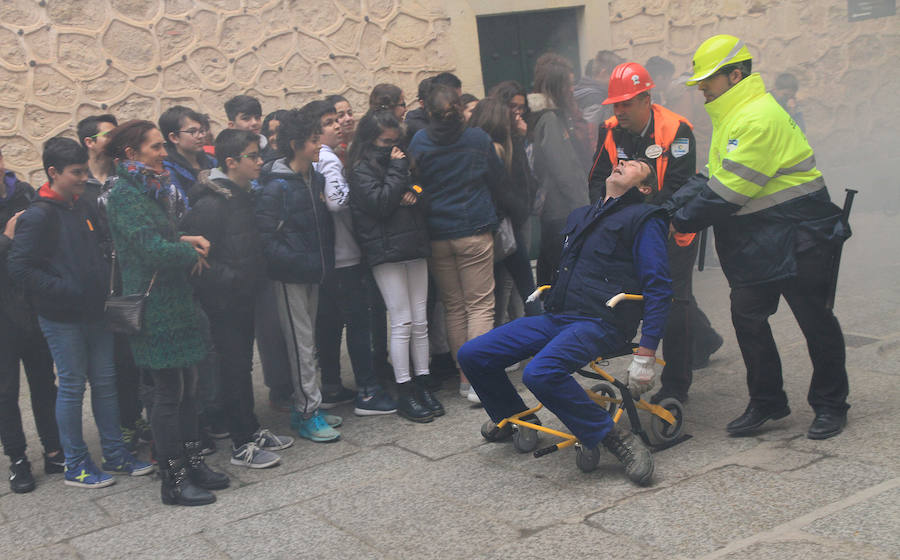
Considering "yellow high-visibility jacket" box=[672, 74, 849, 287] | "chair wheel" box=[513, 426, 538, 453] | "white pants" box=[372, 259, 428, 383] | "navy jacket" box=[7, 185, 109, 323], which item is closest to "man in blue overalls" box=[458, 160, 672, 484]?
"chair wheel" box=[513, 426, 538, 453]

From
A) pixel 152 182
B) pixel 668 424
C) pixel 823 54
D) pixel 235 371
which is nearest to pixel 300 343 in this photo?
pixel 235 371

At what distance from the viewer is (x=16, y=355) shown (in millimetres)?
4754

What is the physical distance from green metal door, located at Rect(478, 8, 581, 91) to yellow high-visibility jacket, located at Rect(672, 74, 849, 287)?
18.8 ft

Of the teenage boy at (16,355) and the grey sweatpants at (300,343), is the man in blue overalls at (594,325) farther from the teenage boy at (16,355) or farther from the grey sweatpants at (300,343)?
the teenage boy at (16,355)

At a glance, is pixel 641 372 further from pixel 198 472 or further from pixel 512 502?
pixel 198 472

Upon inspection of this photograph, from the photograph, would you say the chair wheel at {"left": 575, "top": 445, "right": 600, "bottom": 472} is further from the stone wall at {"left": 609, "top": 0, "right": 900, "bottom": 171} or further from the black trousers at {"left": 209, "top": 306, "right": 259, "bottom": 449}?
the stone wall at {"left": 609, "top": 0, "right": 900, "bottom": 171}

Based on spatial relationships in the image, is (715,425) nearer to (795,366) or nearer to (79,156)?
(795,366)

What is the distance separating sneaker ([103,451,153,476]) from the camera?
4.73 meters

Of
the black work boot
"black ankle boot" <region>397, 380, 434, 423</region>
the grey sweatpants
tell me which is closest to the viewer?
the black work boot

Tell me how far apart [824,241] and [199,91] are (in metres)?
5.82

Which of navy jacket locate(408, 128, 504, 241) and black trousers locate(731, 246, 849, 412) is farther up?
navy jacket locate(408, 128, 504, 241)

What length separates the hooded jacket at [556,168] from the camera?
6062 millimetres

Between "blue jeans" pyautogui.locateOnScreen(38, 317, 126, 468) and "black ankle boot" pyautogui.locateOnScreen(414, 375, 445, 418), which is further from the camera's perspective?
"black ankle boot" pyautogui.locateOnScreen(414, 375, 445, 418)

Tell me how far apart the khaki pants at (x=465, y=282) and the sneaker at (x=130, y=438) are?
193 centimetres
